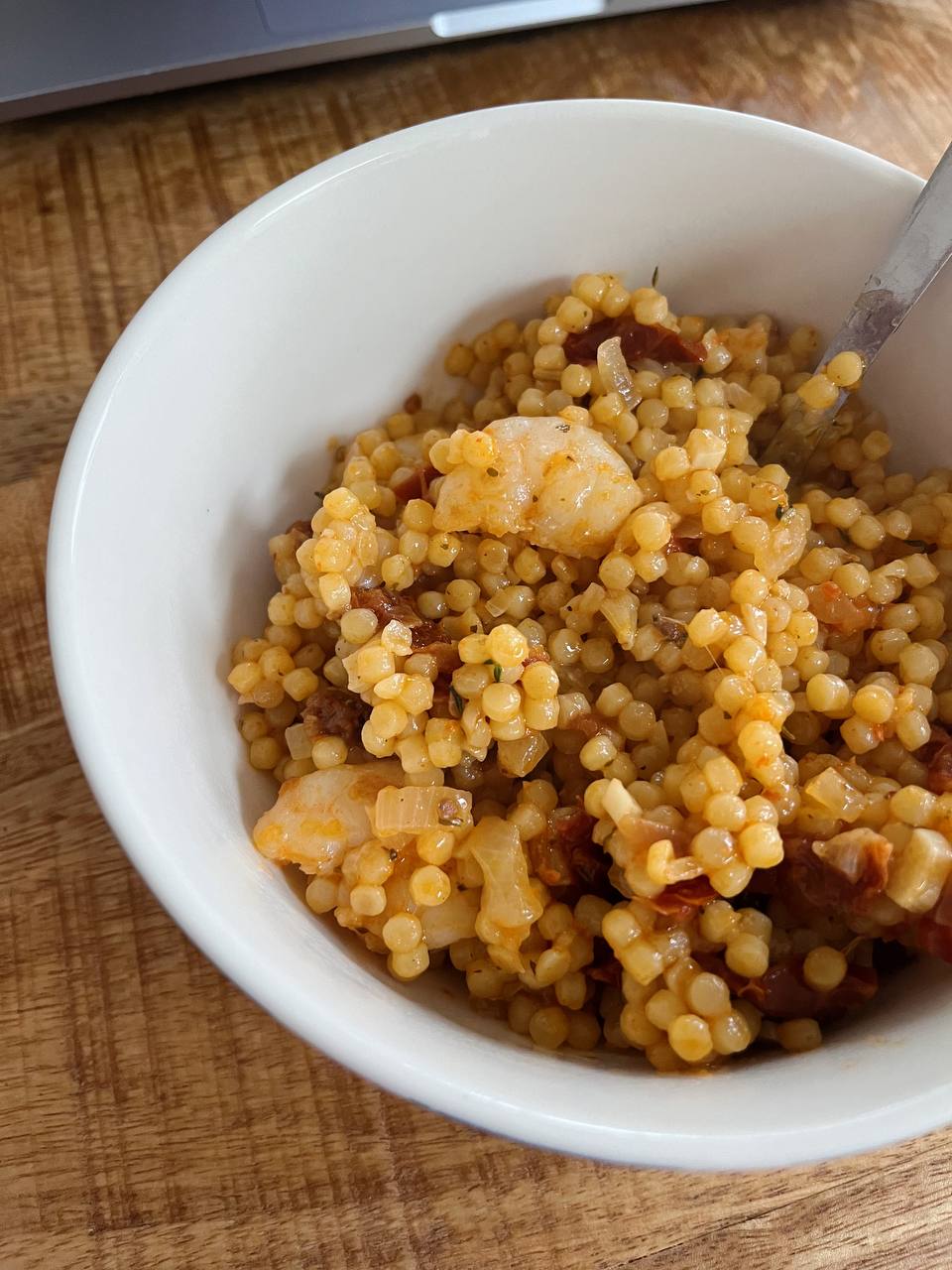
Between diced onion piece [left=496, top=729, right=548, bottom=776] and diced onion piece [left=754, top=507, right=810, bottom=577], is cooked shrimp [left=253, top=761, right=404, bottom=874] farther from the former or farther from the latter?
diced onion piece [left=754, top=507, right=810, bottom=577]

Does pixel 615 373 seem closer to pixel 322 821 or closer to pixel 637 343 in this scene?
pixel 637 343

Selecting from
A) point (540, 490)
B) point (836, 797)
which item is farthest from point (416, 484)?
point (836, 797)

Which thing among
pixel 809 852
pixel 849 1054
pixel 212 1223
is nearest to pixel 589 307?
pixel 809 852

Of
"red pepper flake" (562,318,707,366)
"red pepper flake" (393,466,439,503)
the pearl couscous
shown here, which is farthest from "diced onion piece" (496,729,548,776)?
"red pepper flake" (562,318,707,366)

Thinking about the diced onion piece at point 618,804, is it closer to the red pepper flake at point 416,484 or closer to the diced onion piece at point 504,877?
the diced onion piece at point 504,877

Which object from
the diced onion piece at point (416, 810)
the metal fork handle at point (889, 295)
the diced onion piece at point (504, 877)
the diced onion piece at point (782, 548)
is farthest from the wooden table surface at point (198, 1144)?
the metal fork handle at point (889, 295)

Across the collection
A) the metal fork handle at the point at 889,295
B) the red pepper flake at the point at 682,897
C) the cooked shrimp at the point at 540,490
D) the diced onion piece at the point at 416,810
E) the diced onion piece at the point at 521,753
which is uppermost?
the metal fork handle at the point at 889,295
